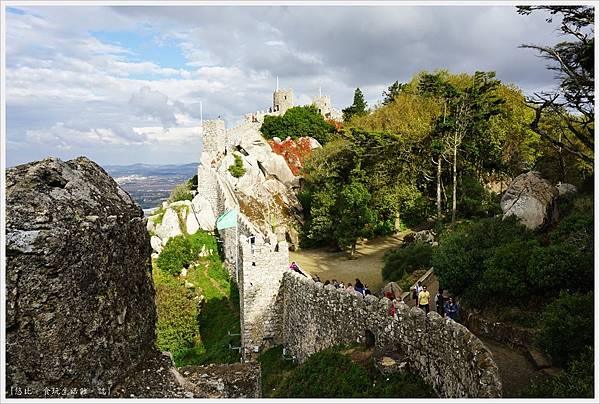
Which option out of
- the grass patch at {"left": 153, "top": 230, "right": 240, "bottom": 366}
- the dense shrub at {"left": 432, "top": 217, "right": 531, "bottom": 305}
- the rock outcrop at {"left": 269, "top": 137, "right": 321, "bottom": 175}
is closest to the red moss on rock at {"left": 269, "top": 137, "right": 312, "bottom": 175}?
the rock outcrop at {"left": 269, "top": 137, "right": 321, "bottom": 175}

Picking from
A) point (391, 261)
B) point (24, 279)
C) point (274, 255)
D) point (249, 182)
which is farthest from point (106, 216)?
point (249, 182)

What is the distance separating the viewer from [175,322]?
1869cm

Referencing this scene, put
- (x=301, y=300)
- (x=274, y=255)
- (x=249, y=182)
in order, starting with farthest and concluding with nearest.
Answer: (x=249, y=182) < (x=274, y=255) < (x=301, y=300)

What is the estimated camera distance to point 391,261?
18484 mm

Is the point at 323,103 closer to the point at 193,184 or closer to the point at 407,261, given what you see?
the point at 193,184

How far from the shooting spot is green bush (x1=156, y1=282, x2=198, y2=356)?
60.3ft

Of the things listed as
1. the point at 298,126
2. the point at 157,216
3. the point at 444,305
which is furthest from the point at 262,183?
the point at 444,305

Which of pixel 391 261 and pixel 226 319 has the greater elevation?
pixel 391 261

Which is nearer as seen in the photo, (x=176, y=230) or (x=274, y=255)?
(x=274, y=255)

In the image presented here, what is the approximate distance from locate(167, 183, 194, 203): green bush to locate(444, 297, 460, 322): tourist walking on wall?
81.8ft

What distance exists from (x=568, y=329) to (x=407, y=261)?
10.7m

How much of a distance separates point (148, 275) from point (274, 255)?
964 centimetres

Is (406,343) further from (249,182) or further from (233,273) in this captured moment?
(249,182)

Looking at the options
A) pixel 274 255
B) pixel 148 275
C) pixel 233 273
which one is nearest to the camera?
pixel 148 275
